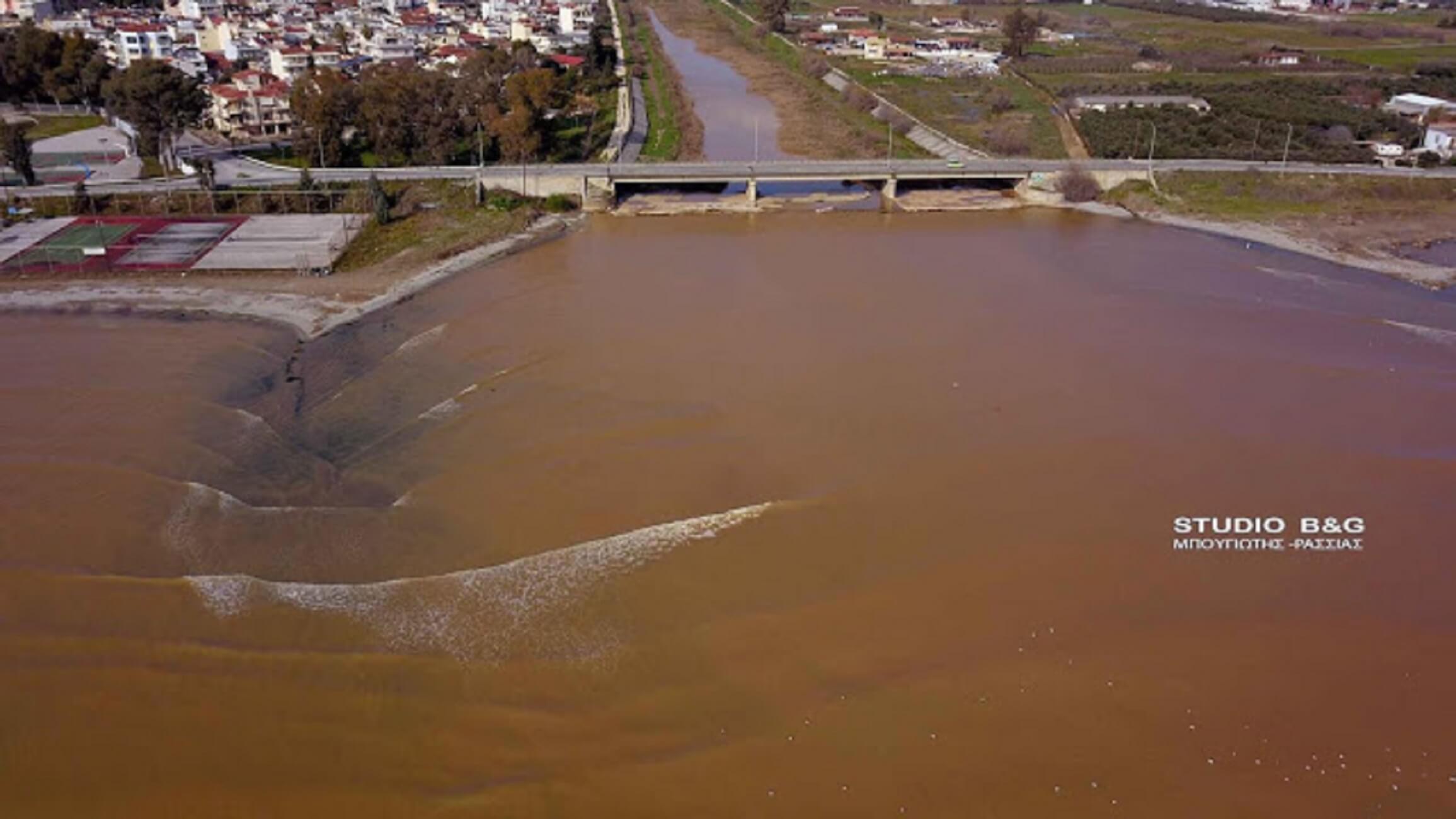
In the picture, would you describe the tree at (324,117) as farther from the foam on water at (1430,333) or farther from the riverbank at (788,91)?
the foam on water at (1430,333)

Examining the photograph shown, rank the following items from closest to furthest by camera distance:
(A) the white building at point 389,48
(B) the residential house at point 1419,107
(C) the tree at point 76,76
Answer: (C) the tree at point 76,76, (B) the residential house at point 1419,107, (A) the white building at point 389,48

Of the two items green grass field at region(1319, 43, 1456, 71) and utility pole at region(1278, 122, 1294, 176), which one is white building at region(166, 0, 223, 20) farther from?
green grass field at region(1319, 43, 1456, 71)

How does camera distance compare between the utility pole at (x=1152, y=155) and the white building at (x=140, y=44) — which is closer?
the utility pole at (x=1152, y=155)

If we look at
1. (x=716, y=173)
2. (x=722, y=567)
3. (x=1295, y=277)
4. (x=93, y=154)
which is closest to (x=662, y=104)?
(x=716, y=173)

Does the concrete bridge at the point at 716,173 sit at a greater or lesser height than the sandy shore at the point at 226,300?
greater

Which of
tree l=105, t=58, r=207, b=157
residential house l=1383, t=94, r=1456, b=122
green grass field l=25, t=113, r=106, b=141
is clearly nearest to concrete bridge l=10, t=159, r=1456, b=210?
tree l=105, t=58, r=207, b=157

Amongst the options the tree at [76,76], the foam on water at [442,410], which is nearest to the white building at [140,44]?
the tree at [76,76]

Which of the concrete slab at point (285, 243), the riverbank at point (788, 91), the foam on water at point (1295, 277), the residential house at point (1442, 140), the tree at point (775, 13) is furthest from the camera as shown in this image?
the tree at point (775, 13)

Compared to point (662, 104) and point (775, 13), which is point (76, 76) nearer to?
point (662, 104)
